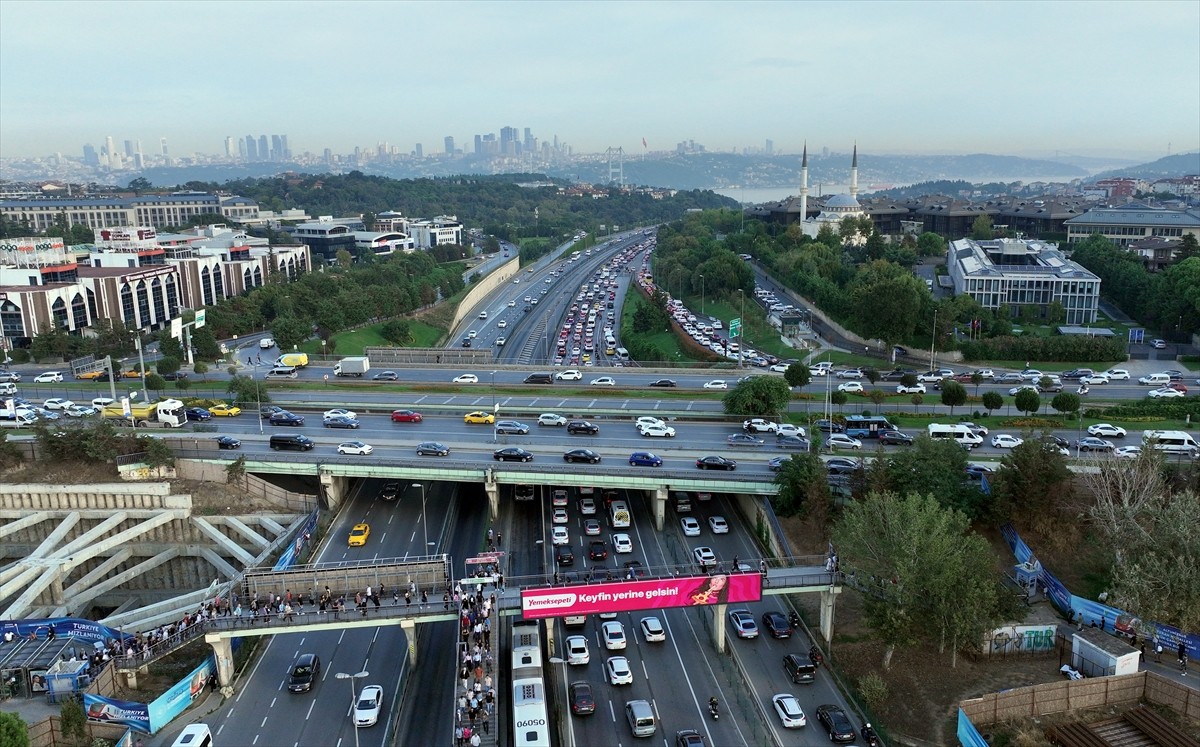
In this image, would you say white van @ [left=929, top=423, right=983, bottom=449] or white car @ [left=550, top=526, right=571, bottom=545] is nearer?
white car @ [left=550, top=526, right=571, bottom=545]

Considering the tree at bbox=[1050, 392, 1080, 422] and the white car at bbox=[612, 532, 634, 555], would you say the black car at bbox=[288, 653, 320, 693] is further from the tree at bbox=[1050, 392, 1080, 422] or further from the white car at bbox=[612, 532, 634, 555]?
the tree at bbox=[1050, 392, 1080, 422]

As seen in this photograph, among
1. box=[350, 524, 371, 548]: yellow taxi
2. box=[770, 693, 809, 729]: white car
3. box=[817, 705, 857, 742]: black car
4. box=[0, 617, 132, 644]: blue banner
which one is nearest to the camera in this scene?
box=[817, 705, 857, 742]: black car

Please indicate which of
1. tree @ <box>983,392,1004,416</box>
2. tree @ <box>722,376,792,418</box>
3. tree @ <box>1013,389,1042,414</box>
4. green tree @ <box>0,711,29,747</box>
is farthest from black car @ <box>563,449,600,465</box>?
green tree @ <box>0,711,29,747</box>

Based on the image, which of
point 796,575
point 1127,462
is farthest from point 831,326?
point 796,575

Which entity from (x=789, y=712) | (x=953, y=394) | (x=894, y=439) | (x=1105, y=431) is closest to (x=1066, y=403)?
(x=1105, y=431)

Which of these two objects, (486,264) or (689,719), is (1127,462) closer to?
(689,719)

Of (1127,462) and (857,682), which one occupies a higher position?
(1127,462)

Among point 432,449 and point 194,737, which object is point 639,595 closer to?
point 194,737
